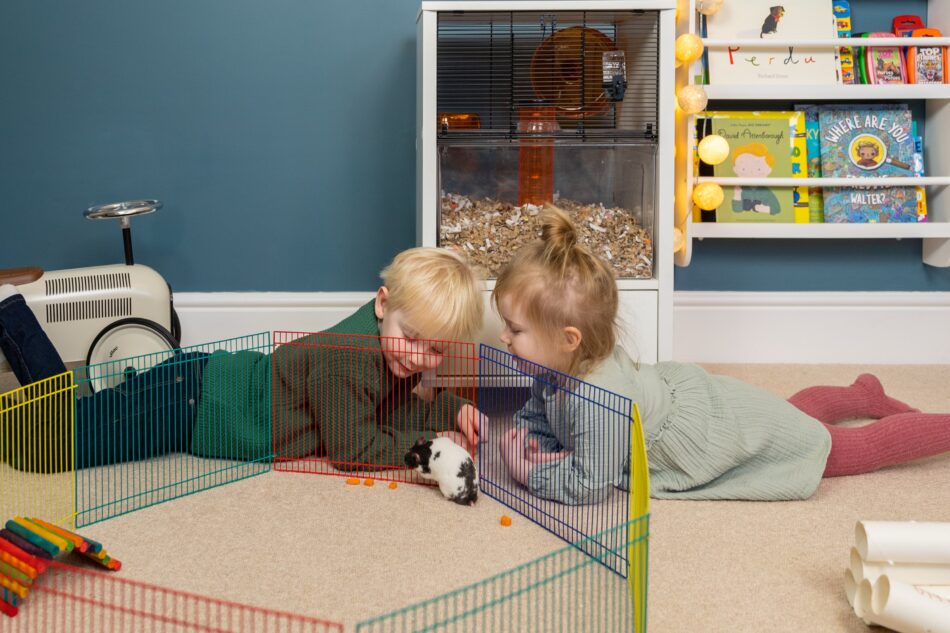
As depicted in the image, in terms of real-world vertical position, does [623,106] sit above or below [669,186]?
above

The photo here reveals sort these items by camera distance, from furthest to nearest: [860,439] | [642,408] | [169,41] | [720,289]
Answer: [720,289], [169,41], [860,439], [642,408]

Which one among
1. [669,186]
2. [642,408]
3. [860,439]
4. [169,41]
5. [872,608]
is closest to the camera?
[872,608]

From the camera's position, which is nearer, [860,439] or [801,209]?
[860,439]

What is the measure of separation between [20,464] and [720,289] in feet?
6.06

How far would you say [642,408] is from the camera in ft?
5.73

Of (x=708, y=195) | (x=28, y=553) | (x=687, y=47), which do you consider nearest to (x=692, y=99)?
(x=687, y=47)

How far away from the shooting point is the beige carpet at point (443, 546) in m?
1.34

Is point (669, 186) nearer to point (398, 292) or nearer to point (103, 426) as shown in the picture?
point (398, 292)

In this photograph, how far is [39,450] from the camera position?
1624 mm

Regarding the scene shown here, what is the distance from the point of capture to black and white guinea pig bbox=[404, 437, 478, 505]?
170 centimetres

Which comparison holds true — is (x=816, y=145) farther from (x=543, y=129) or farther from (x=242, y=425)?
(x=242, y=425)

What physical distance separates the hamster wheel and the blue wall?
51 cm

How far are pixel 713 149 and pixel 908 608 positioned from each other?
1397 mm

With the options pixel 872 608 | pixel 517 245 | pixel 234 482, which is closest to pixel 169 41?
pixel 517 245
